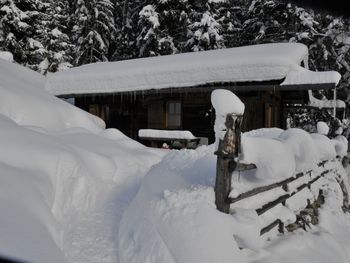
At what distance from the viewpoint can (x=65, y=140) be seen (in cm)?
745

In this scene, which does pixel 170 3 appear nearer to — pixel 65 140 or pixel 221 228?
pixel 65 140

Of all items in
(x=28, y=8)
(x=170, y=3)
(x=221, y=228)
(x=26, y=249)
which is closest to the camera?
(x=26, y=249)

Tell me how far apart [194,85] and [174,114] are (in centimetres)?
305

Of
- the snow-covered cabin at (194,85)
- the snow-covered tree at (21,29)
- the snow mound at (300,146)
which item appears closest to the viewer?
the snow mound at (300,146)

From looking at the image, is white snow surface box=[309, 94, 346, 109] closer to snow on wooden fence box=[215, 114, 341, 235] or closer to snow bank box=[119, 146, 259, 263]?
snow on wooden fence box=[215, 114, 341, 235]

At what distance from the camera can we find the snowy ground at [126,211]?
372cm

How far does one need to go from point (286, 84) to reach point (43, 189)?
29.5ft

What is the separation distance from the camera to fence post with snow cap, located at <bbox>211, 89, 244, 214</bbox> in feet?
13.3

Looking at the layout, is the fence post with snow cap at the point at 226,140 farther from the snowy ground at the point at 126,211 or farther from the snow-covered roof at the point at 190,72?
the snow-covered roof at the point at 190,72

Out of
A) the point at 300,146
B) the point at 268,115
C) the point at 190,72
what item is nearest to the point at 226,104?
the point at 300,146

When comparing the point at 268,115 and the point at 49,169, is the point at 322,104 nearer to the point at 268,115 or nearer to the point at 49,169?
the point at 268,115

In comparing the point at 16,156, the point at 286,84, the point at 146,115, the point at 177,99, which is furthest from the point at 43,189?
the point at 146,115

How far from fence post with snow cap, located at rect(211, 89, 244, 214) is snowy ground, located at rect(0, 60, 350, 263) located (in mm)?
147

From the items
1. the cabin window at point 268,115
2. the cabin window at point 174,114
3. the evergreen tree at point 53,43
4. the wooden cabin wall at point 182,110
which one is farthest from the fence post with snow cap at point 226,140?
the evergreen tree at point 53,43
